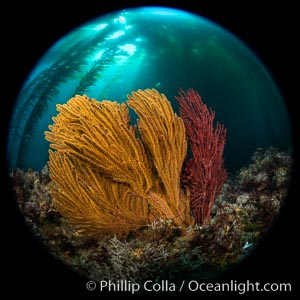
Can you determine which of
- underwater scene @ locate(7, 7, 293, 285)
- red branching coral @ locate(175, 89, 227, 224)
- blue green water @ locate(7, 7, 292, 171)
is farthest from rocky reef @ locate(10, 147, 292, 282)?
blue green water @ locate(7, 7, 292, 171)

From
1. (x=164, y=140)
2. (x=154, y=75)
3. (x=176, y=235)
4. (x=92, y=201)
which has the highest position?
(x=154, y=75)

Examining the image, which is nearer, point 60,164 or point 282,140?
point 60,164

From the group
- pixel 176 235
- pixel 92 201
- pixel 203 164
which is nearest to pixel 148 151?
pixel 203 164

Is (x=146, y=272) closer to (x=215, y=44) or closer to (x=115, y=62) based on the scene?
(x=115, y=62)

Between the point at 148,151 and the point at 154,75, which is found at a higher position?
the point at 154,75

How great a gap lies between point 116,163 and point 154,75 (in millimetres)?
1150

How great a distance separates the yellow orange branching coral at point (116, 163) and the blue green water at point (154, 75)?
Answer: 191 millimetres

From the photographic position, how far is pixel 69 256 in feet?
18.3

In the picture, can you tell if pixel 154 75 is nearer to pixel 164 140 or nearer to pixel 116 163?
pixel 164 140

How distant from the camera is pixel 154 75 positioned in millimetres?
5133

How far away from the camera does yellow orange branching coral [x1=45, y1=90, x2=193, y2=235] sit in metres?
5.07

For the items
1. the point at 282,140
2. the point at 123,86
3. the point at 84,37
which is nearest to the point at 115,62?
the point at 123,86

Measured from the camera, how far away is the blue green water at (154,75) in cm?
517

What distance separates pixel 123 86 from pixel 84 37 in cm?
105
